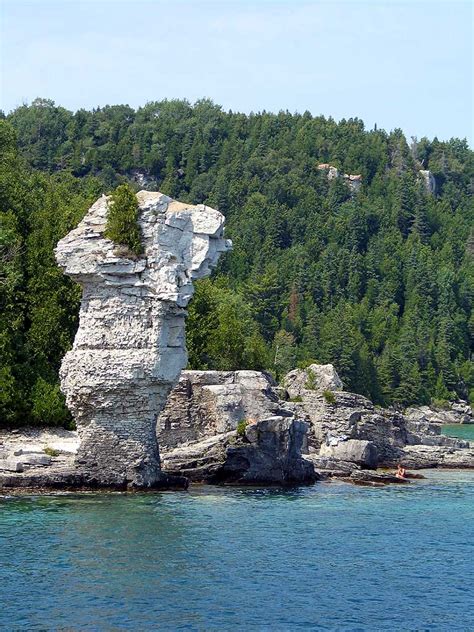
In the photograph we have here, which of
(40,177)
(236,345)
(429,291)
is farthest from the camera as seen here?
(429,291)

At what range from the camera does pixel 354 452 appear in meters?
55.3

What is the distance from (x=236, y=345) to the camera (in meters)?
68.9

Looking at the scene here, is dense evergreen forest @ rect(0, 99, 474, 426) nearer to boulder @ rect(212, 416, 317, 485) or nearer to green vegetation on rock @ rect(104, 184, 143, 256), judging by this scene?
boulder @ rect(212, 416, 317, 485)

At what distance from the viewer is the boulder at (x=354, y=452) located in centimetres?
5509

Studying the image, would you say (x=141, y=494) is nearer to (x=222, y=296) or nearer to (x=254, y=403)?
(x=254, y=403)

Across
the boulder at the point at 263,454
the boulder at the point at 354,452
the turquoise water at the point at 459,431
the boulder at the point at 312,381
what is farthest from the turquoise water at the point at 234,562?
the turquoise water at the point at 459,431

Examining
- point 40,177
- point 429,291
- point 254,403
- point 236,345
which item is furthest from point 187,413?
point 429,291

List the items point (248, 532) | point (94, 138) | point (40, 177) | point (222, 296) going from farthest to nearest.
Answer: point (94, 138), point (222, 296), point (40, 177), point (248, 532)

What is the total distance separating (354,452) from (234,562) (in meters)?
23.0

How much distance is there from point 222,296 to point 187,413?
1339 inches

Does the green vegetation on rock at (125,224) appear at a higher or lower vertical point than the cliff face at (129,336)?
higher

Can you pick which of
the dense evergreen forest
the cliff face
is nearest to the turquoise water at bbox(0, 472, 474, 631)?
the cliff face

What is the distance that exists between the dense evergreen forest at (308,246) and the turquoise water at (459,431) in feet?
20.8

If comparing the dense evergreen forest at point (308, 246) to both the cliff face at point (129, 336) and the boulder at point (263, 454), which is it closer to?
the boulder at point (263, 454)
